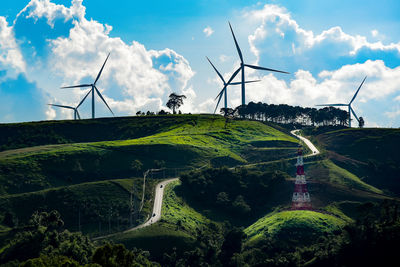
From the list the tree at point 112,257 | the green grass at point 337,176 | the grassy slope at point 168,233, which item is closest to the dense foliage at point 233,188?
the grassy slope at point 168,233

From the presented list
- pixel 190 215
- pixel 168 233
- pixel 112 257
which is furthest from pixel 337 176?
pixel 112 257

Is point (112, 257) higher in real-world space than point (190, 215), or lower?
higher

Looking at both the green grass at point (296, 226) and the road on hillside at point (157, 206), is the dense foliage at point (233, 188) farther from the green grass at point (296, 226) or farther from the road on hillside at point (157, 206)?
the green grass at point (296, 226)

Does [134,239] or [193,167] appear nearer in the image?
[134,239]

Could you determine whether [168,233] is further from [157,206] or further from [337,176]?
[337,176]

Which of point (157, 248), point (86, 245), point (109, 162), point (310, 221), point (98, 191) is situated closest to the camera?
point (86, 245)

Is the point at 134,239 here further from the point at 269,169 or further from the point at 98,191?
the point at 269,169

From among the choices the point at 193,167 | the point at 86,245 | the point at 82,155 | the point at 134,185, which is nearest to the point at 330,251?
the point at 86,245

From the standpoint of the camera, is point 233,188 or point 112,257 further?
point 233,188
